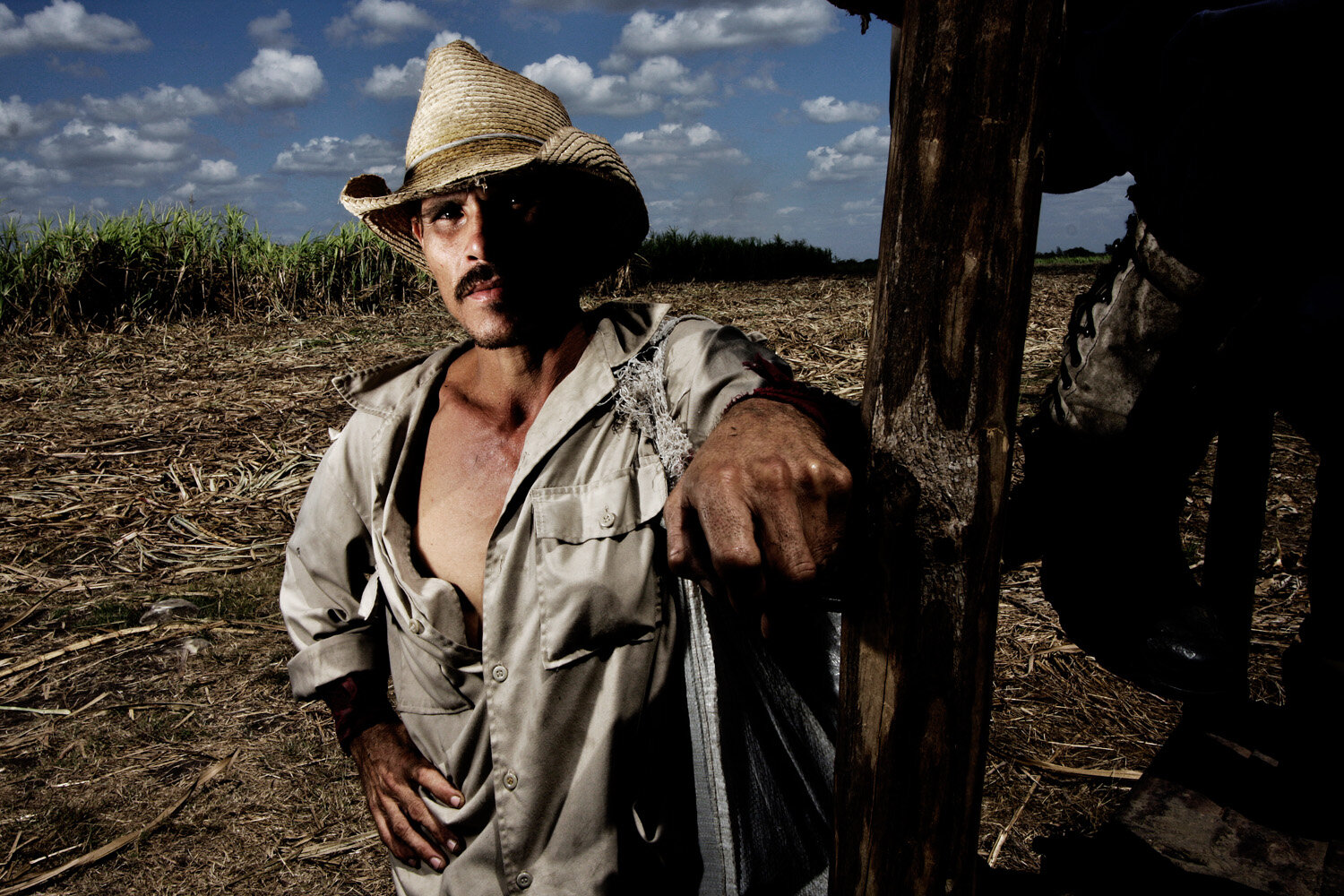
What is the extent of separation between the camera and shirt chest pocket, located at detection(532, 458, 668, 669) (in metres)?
1.67

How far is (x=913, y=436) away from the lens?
0.92 m

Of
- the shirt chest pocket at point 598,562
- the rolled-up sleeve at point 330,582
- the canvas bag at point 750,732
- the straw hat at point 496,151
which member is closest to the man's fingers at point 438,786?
the rolled-up sleeve at point 330,582

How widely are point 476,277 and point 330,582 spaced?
0.90 meters

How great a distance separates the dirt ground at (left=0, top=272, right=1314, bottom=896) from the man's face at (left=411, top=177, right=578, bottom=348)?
1.87 metres

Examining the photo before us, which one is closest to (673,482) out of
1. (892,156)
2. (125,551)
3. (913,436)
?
(913,436)

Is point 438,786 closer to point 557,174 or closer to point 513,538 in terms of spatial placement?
point 513,538

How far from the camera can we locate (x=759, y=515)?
37.2 inches

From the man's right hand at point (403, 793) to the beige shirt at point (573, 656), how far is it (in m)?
0.03

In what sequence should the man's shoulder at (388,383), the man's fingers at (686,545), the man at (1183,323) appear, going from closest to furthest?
the man's fingers at (686,545), the man at (1183,323), the man's shoulder at (388,383)

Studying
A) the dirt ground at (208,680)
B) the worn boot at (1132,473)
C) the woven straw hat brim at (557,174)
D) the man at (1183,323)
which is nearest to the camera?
the man at (1183,323)

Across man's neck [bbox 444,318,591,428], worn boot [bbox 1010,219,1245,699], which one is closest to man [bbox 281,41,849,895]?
man's neck [bbox 444,318,591,428]

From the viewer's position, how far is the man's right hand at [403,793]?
187cm

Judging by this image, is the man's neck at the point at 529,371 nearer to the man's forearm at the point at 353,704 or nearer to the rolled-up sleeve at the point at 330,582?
the rolled-up sleeve at the point at 330,582

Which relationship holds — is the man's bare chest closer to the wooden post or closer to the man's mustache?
the man's mustache
